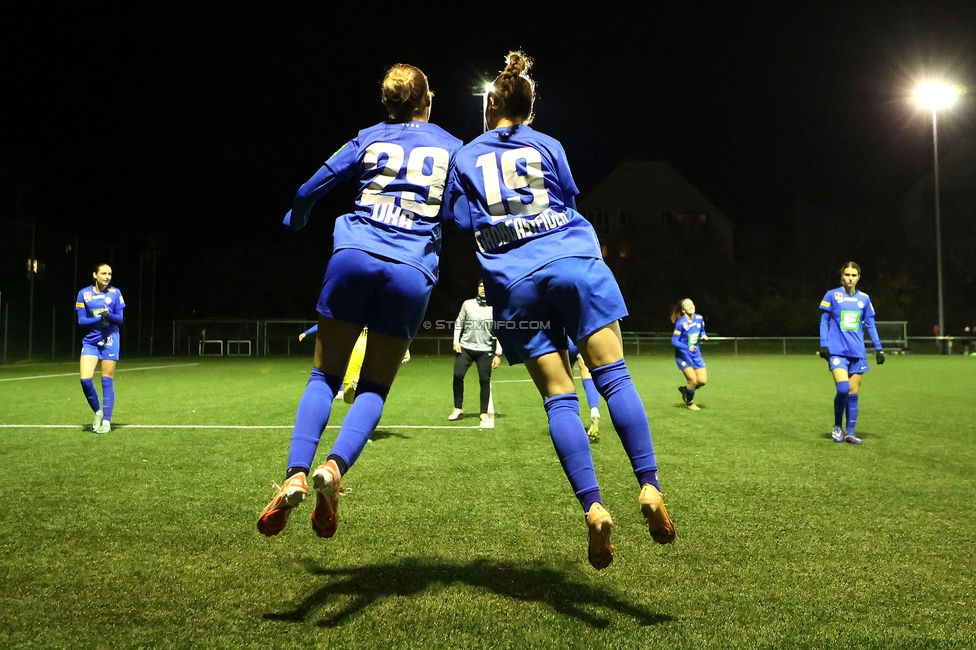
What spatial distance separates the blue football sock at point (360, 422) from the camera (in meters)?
3.08

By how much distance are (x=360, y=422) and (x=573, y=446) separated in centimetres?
92

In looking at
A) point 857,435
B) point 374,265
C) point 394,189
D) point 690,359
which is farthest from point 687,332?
point 374,265

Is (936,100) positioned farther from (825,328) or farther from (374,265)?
(374,265)

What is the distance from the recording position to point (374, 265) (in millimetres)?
3064

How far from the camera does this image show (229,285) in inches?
1748

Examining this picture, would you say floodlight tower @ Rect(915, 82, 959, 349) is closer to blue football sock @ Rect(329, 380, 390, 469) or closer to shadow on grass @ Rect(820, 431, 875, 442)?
shadow on grass @ Rect(820, 431, 875, 442)

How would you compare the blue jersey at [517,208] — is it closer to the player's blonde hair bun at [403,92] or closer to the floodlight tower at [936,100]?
the player's blonde hair bun at [403,92]

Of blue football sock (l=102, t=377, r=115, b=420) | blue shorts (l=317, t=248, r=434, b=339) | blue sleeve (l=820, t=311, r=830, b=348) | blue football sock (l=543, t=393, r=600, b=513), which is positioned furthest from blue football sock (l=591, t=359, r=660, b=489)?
blue football sock (l=102, t=377, r=115, b=420)

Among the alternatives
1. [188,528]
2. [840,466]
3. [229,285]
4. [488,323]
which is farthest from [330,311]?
[229,285]

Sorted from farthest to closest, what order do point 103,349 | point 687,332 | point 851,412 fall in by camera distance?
point 687,332
point 103,349
point 851,412

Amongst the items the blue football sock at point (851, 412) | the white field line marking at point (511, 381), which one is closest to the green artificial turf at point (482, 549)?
→ the blue football sock at point (851, 412)

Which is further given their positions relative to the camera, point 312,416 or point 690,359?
point 690,359

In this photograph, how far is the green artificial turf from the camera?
9.04 ft

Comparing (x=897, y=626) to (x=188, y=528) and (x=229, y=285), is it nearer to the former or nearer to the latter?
(x=188, y=528)
